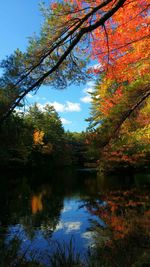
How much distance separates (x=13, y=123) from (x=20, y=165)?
4653 cm

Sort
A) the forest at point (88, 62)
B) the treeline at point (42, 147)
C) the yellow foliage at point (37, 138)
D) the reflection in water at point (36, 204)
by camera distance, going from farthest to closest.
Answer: the yellow foliage at point (37, 138), the treeline at point (42, 147), the reflection in water at point (36, 204), the forest at point (88, 62)

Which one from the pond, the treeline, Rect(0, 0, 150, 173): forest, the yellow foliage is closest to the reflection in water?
the pond

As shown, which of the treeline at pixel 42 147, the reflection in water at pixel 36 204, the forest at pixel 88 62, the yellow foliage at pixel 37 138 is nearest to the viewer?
the forest at pixel 88 62

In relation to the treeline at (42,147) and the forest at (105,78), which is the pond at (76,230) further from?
the treeline at (42,147)

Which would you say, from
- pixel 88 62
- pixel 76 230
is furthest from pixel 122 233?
pixel 88 62

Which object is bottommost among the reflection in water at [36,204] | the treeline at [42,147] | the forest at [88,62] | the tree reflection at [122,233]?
the tree reflection at [122,233]

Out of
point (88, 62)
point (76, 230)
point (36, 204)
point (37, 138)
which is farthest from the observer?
point (37, 138)

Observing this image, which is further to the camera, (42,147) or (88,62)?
(42,147)

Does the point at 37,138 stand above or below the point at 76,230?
above

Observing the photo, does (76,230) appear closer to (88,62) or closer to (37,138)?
(88,62)

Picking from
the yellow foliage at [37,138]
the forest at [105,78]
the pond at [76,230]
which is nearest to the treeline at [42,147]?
the yellow foliage at [37,138]

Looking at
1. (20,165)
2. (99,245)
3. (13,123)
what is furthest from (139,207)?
(20,165)

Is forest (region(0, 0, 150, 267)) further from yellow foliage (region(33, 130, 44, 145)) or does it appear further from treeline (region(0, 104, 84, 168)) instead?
yellow foliage (region(33, 130, 44, 145))

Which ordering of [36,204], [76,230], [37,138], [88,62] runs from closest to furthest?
1. [88,62]
2. [76,230]
3. [36,204]
4. [37,138]
